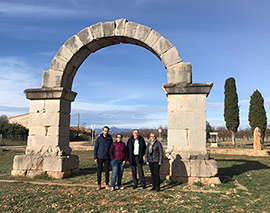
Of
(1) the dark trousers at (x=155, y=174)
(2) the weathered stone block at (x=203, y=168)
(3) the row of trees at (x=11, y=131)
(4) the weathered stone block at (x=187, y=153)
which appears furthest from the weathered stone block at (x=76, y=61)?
(3) the row of trees at (x=11, y=131)

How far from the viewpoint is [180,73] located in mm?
6707

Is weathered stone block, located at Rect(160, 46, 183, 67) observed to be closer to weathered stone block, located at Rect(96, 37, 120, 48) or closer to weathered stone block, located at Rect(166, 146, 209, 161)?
weathered stone block, located at Rect(96, 37, 120, 48)

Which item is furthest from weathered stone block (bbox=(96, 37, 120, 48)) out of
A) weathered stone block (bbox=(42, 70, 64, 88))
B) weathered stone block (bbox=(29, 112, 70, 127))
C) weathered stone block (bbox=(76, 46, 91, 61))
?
weathered stone block (bbox=(29, 112, 70, 127))

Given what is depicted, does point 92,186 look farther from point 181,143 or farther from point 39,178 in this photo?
point 181,143

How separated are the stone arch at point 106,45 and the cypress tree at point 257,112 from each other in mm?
22748

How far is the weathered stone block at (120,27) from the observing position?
722 cm

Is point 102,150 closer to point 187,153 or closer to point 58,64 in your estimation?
point 187,153

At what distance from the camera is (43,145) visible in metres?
7.34

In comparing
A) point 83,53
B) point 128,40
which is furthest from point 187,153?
point 83,53

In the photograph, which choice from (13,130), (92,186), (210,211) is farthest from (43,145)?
(13,130)

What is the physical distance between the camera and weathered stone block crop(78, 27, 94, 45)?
745 cm

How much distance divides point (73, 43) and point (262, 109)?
24689mm

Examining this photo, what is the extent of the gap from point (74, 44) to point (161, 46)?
290 cm

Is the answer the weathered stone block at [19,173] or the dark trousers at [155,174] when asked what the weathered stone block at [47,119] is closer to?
the weathered stone block at [19,173]
